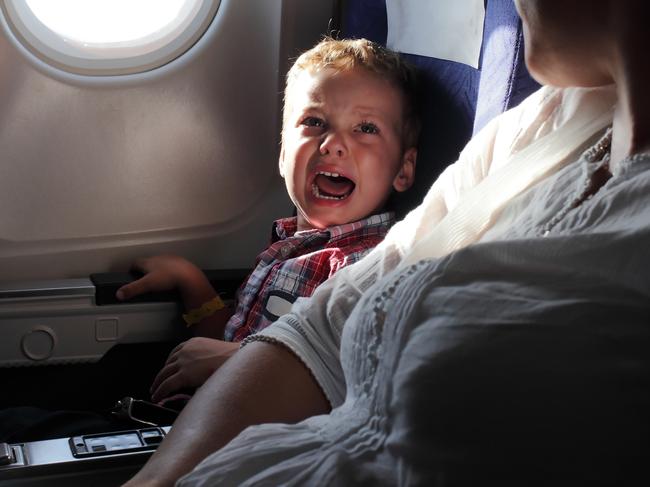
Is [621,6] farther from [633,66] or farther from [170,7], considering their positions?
[170,7]

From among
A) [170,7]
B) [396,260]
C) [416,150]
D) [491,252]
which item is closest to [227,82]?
[170,7]

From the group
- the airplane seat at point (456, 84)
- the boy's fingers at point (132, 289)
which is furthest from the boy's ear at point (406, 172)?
the boy's fingers at point (132, 289)

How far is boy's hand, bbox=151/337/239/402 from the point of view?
1611 mm

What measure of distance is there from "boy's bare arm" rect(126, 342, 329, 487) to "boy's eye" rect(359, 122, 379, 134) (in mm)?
823

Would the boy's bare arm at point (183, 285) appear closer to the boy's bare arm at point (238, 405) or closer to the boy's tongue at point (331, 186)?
the boy's tongue at point (331, 186)

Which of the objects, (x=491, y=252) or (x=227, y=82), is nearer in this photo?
(x=491, y=252)

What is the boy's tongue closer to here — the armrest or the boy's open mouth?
the boy's open mouth

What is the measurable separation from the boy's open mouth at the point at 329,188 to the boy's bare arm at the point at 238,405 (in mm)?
775

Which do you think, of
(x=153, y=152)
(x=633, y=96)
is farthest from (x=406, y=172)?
(x=633, y=96)

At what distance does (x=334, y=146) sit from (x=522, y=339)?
124 centimetres

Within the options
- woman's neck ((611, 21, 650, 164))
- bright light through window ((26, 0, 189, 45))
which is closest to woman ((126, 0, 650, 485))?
woman's neck ((611, 21, 650, 164))

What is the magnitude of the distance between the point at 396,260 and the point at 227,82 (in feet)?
3.61

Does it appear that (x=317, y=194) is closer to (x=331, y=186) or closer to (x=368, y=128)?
(x=331, y=186)

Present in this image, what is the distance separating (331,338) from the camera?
1.16m
